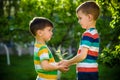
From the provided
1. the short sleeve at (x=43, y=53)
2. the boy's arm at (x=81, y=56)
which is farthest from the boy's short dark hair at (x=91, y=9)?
the short sleeve at (x=43, y=53)

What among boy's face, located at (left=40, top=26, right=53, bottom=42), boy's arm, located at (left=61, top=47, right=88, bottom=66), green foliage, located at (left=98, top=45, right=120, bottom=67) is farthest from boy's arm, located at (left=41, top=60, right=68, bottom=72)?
green foliage, located at (left=98, top=45, right=120, bottom=67)

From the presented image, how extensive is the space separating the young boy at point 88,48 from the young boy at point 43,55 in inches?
6.2

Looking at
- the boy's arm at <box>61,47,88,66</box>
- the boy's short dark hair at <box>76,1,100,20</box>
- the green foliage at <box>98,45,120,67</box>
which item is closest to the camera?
the boy's arm at <box>61,47,88,66</box>

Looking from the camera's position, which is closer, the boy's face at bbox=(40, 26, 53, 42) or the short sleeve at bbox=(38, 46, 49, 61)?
the short sleeve at bbox=(38, 46, 49, 61)

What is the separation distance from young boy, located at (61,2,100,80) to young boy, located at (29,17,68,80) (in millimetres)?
157

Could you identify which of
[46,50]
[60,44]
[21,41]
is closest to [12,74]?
[21,41]

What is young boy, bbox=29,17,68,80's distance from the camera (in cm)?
444

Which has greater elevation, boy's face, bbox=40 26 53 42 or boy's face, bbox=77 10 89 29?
boy's face, bbox=77 10 89 29

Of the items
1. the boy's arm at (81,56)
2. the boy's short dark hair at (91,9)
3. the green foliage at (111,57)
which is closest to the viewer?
the boy's arm at (81,56)

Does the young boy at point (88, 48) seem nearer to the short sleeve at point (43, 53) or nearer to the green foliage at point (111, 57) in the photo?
the short sleeve at point (43, 53)

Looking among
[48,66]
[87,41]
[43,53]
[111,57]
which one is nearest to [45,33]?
[43,53]

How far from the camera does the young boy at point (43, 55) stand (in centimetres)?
444

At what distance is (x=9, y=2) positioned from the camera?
72.0 feet

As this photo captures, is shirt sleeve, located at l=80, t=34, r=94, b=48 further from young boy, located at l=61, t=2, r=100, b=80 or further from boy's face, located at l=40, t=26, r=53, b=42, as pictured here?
boy's face, located at l=40, t=26, r=53, b=42
